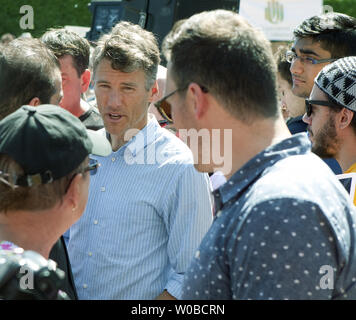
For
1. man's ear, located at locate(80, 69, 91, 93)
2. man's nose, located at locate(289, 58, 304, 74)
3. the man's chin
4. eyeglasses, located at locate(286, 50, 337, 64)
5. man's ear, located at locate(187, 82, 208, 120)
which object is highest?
man's ear, located at locate(187, 82, 208, 120)

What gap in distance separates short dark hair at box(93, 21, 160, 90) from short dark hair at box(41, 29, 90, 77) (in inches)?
34.8

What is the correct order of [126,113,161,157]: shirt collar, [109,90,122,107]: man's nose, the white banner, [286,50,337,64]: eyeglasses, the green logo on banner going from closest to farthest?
[126,113,161,157]: shirt collar < [109,90,122,107]: man's nose < [286,50,337,64]: eyeglasses < the white banner < the green logo on banner

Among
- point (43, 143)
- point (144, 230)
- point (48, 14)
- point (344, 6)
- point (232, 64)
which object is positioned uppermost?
point (232, 64)

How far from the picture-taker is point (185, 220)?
2.48 metres

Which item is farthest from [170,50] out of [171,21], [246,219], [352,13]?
[352,13]

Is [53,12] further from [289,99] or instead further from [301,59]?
[301,59]

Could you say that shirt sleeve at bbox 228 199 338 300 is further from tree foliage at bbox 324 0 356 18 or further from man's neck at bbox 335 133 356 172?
tree foliage at bbox 324 0 356 18

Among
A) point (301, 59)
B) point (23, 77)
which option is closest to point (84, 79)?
point (23, 77)

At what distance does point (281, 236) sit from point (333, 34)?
2.75 metres

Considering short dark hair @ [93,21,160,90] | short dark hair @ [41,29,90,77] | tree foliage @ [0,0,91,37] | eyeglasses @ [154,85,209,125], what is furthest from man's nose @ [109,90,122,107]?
tree foliage @ [0,0,91,37]

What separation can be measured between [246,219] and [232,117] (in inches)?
12.2

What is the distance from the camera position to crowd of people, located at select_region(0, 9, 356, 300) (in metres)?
1.39

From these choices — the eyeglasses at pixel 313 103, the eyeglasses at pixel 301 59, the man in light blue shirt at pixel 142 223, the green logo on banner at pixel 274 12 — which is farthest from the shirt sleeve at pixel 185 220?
the green logo on banner at pixel 274 12
